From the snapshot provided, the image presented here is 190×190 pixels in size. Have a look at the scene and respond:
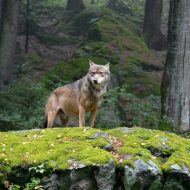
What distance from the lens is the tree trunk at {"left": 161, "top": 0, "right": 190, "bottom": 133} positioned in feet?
39.3

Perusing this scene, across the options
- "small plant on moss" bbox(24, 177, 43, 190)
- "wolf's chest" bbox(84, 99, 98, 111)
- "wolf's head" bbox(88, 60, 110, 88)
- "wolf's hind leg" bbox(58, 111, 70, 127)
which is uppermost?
"wolf's head" bbox(88, 60, 110, 88)

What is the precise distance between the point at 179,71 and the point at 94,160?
659 centimetres

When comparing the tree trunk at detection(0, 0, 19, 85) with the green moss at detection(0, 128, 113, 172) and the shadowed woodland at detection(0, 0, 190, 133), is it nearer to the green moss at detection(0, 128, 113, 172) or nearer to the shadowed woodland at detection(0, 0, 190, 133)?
the shadowed woodland at detection(0, 0, 190, 133)

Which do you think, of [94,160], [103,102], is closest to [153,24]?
[103,102]

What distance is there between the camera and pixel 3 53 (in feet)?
57.9

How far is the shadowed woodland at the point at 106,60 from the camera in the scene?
12.1 meters

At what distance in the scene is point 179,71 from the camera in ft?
39.7

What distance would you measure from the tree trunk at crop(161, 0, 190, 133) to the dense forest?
28 millimetres

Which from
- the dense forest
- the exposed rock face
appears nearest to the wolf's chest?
the dense forest

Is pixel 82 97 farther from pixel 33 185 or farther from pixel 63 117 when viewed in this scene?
pixel 33 185

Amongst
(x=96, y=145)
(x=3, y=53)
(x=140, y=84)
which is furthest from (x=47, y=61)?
(x=96, y=145)

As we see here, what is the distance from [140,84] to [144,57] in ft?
13.3

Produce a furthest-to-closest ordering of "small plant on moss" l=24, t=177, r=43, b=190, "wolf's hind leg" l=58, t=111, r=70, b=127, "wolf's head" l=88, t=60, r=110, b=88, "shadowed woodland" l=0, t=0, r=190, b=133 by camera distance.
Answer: "shadowed woodland" l=0, t=0, r=190, b=133, "wolf's hind leg" l=58, t=111, r=70, b=127, "wolf's head" l=88, t=60, r=110, b=88, "small plant on moss" l=24, t=177, r=43, b=190

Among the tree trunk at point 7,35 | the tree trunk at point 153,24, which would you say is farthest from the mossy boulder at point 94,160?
the tree trunk at point 153,24
